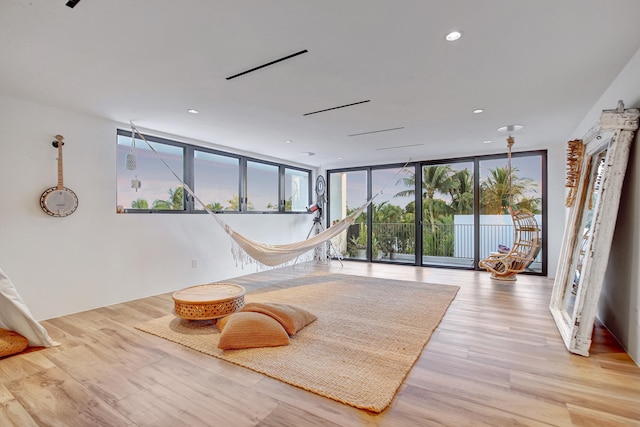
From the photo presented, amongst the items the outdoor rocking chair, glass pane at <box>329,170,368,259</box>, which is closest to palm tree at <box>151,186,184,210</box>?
glass pane at <box>329,170,368,259</box>

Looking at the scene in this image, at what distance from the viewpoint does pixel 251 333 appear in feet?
7.64

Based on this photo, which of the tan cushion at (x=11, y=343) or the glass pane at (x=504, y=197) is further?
the glass pane at (x=504, y=197)

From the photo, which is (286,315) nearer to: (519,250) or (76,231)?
(76,231)

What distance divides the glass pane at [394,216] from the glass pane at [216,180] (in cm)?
281

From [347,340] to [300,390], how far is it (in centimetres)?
75

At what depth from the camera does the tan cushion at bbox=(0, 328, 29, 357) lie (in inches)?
85.5

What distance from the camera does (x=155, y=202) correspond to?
3.99m

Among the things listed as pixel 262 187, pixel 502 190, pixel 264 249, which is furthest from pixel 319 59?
pixel 502 190

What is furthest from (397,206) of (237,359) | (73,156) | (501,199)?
(73,156)

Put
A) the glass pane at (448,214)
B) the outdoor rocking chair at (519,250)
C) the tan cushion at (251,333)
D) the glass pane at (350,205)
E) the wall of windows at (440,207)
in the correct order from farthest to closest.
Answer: the glass pane at (350,205) → the glass pane at (448,214) → the wall of windows at (440,207) → the outdoor rocking chair at (519,250) → the tan cushion at (251,333)

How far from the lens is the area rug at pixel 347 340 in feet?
6.06

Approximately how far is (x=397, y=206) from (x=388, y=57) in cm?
437

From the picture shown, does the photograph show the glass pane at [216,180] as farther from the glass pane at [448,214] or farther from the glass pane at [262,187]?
the glass pane at [448,214]

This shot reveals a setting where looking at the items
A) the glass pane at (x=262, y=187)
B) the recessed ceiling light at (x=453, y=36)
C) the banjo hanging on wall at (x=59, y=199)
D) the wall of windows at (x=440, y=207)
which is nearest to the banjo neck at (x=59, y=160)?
the banjo hanging on wall at (x=59, y=199)
